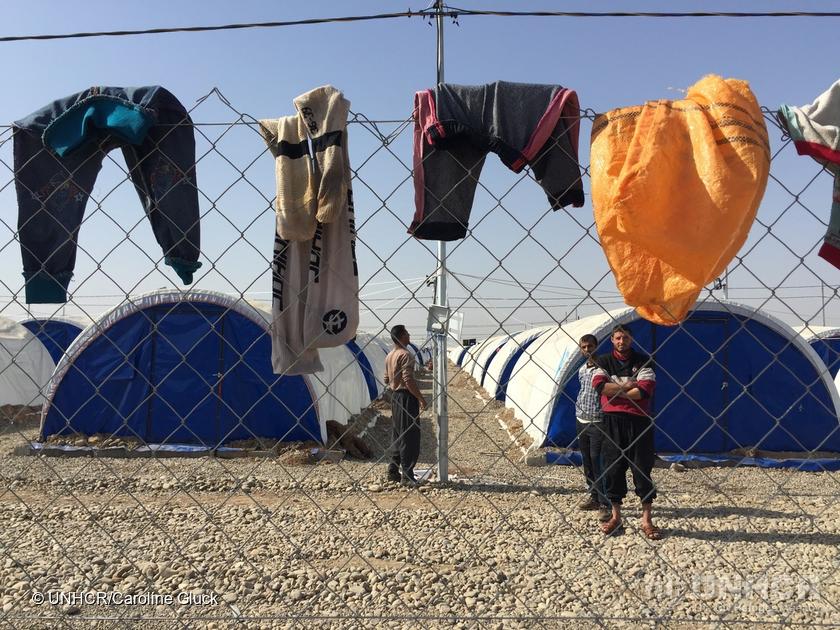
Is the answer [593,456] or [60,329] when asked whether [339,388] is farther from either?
[60,329]

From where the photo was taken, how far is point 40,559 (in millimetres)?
4195

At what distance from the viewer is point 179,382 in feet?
28.5

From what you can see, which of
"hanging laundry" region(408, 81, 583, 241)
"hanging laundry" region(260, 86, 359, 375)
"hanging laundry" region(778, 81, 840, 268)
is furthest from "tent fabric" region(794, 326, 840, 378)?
"hanging laundry" region(260, 86, 359, 375)

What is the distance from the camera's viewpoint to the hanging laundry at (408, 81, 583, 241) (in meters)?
2.18

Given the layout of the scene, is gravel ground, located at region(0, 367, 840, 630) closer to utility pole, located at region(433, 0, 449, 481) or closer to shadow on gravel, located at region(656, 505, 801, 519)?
shadow on gravel, located at region(656, 505, 801, 519)

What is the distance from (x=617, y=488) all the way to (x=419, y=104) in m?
3.74

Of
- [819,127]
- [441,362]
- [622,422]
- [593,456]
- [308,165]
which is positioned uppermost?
[819,127]

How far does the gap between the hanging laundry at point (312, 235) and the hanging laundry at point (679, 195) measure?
3.09 ft

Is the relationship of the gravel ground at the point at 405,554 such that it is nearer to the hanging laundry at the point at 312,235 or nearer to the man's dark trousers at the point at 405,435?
the man's dark trousers at the point at 405,435

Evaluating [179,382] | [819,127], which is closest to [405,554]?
[819,127]

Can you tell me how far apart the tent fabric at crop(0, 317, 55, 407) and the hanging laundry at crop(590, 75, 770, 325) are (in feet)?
41.3

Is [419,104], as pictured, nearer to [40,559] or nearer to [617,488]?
[617,488]

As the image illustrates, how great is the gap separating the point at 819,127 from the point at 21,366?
48.0 feet

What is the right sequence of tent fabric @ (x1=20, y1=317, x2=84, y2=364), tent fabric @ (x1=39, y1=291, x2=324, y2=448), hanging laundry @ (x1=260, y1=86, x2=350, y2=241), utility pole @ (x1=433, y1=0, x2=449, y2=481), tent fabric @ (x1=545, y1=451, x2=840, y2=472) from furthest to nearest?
1. tent fabric @ (x1=20, y1=317, x2=84, y2=364)
2. tent fabric @ (x1=39, y1=291, x2=324, y2=448)
3. tent fabric @ (x1=545, y1=451, x2=840, y2=472)
4. utility pole @ (x1=433, y1=0, x2=449, y2=481)
5. hanging laundry @ (x1=260, y1=86, x2=350, y2=241)
